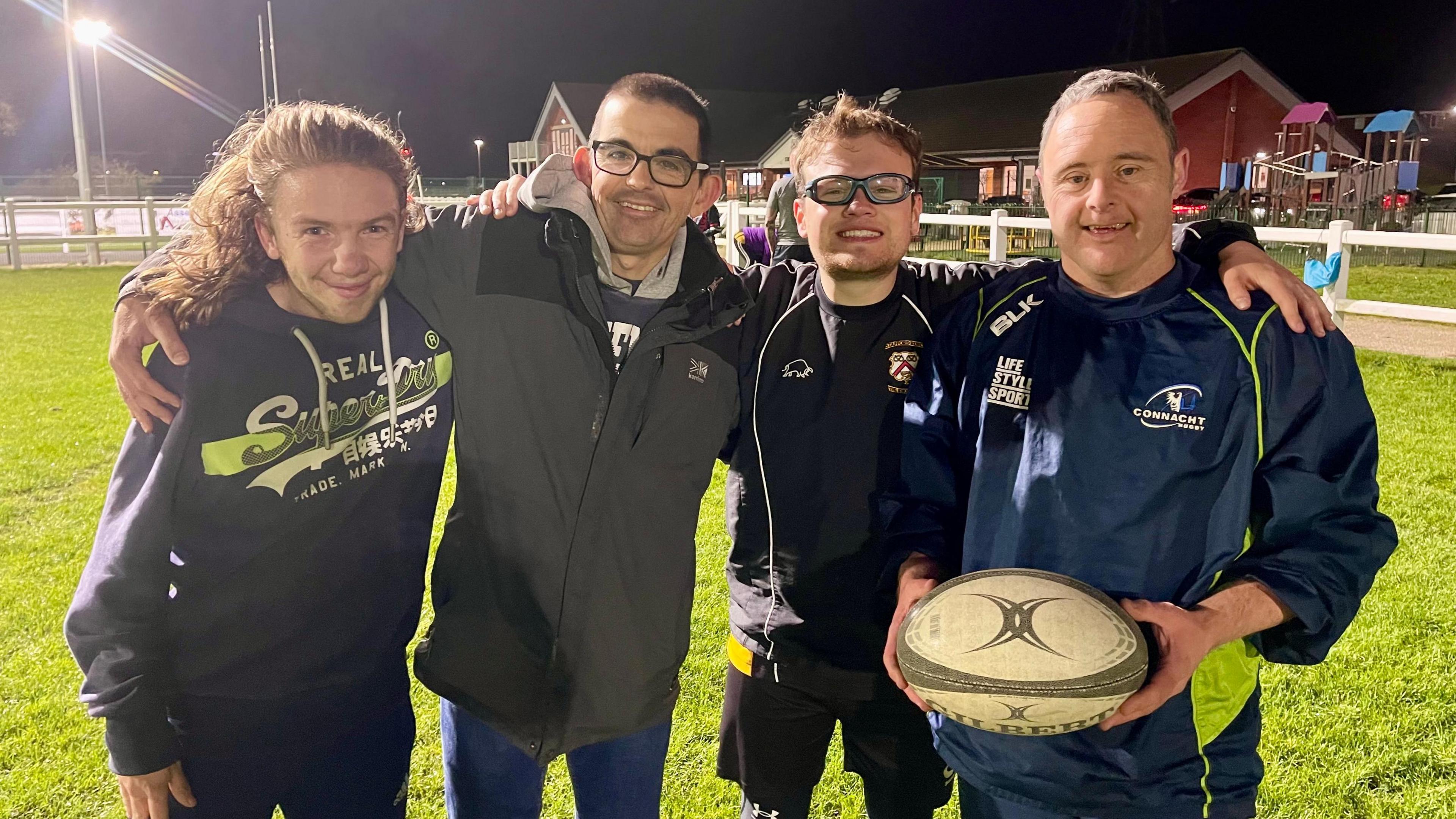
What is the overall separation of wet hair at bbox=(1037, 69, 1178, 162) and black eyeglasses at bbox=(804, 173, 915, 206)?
1.88 ft

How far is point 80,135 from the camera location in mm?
22828

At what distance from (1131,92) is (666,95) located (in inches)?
45.9

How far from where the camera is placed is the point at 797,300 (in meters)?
2.64

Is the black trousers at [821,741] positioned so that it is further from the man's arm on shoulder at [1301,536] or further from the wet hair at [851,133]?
the wet hair at [851,133]

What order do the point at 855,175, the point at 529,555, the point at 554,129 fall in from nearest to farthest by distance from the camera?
1. the point at 529,555
2. the point at 855,175
3. the point at 554,129

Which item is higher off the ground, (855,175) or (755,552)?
(855,175)

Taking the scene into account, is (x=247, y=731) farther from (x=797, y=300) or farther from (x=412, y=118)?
(x=412, y=118)

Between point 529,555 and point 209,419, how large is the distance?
785mm

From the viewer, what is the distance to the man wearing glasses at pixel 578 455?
2.23 m

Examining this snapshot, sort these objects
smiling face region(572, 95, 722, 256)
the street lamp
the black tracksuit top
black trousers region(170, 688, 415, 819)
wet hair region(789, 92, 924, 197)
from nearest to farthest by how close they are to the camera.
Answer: black trousers region(170, 688, 415, 819) → smiling face region(572, 95, 722, 256) → the black tracksuit top → wet hair region(789, 92, 924, 197) → the street lamp

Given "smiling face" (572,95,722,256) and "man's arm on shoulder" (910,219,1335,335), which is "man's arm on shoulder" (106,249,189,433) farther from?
"man's arm on shoulder" (910,219,1335,335)

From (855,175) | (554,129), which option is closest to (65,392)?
(855,175)

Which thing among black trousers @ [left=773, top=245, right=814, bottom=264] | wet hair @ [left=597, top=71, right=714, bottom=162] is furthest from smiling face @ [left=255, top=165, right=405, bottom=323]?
black trousers @ [left=773, top=245, right=814, bottom=264]

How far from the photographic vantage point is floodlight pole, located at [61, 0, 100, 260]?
21.3 m
